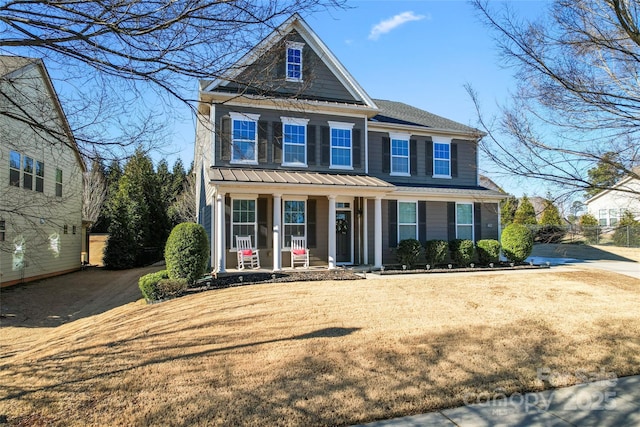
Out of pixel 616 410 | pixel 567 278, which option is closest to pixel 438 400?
pixel 616 410

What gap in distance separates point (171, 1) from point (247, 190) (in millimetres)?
8959

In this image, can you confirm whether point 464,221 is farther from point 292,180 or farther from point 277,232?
point 277,232

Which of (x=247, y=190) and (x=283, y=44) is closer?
(x=283, y=44)

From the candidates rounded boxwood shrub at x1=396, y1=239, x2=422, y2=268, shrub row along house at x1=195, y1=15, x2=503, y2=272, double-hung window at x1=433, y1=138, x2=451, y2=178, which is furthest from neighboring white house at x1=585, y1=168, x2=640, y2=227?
double-hung window at x1=433, y1=138, x2=451, y2=178

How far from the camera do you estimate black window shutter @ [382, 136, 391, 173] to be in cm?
1606

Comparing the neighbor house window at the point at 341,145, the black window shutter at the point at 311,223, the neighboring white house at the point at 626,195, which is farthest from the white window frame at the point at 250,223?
the neighboring white house at the point at 626,195

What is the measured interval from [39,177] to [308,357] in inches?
689

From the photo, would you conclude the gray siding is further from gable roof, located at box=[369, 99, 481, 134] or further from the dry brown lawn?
the dry brown lawn

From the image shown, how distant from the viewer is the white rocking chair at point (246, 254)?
1299 centimetres

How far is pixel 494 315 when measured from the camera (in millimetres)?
7414

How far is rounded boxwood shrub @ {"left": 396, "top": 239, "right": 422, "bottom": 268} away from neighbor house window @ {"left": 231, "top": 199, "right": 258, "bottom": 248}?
17.5 feet

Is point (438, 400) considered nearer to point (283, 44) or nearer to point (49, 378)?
point (283, 44)

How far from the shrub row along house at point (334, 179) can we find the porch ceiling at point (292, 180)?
40 millimetres

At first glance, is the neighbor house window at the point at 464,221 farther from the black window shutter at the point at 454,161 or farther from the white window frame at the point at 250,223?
the white window frame at the point at 250,223
